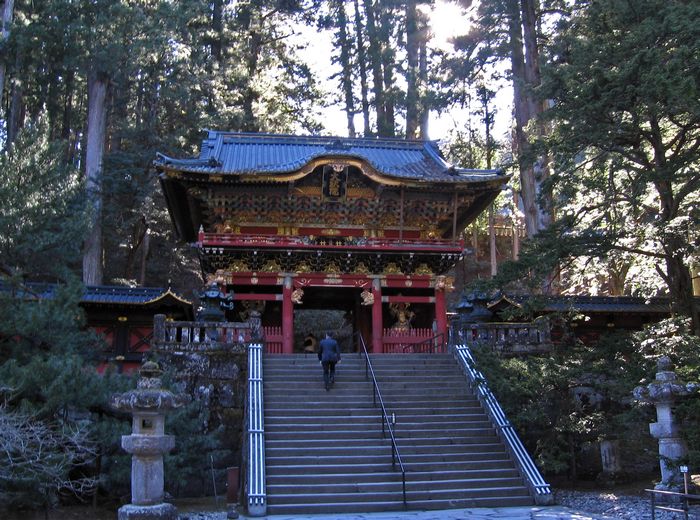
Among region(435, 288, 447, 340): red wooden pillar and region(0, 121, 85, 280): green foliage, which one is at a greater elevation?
region(0, 121, 85, 280): green foliage

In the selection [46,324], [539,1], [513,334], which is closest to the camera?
[46,324]

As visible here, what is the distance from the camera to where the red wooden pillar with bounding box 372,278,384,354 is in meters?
17.0

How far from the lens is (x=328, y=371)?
12898 mm

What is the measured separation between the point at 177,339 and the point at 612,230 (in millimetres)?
9300

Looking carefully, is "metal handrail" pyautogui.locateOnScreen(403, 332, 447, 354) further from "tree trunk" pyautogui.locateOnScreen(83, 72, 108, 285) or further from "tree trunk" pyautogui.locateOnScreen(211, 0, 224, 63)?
"tree trunk" pyautogui.locateOnScreen(211, 0, 224, 63)

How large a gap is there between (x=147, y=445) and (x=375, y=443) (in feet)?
14.3

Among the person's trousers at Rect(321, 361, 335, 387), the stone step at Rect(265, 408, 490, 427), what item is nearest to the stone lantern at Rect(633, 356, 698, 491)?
the stone step at Rect(265, 408, 490, 427)

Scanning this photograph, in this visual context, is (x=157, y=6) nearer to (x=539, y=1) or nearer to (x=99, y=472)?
(x=539, y=1)

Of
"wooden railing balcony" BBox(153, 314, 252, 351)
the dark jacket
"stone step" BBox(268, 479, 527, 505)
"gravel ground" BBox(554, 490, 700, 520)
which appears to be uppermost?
"wooden railing balcony" BBox(153, 314, 252, 351)

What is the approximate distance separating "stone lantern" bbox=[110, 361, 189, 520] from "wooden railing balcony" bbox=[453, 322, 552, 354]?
27.2 ft

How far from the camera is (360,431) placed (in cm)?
1153

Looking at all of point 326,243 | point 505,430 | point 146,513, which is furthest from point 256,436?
point 326,243

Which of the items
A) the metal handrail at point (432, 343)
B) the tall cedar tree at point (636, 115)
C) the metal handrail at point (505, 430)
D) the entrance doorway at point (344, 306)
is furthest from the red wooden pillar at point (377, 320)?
the tall cedar tree at point (636, 115)

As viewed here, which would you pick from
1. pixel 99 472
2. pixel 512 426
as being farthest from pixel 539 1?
pixel 99 472
